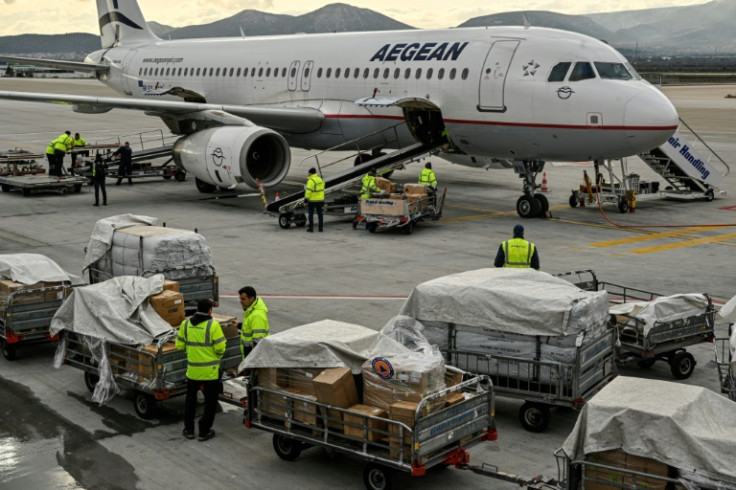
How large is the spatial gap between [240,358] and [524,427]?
368cm

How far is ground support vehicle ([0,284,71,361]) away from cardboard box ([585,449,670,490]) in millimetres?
8277

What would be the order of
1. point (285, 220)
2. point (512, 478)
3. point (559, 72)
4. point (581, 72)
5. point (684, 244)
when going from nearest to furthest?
point (512, 478)
point (684, 244)
point (581, 72)
point (559, 72)
point (285, 220)

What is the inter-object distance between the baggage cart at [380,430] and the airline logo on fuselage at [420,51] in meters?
16.8

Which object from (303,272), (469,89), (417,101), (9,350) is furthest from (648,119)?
(9,350)

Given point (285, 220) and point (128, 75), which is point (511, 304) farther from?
point (128, 75)

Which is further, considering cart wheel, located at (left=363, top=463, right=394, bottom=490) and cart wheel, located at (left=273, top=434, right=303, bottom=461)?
cart wheel, located at (left=273, top=434, right=303, bottom=461)

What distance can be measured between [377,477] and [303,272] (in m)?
9.89

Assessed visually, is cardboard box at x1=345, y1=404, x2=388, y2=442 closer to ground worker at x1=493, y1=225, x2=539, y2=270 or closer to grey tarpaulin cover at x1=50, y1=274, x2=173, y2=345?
grey tarpaulin cover at x1=50, y1=274, x2=173, y2=345

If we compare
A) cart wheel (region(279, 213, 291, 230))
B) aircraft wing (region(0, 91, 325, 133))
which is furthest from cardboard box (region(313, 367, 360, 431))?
aircraft wing (region(0, 91, 325, 133))

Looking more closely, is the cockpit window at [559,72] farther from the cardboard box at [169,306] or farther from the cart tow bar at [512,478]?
the cart tow bar at [512,478]

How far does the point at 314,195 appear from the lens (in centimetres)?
2306

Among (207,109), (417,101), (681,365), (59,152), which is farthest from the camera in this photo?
(59,152)

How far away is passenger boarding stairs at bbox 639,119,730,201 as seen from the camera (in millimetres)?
28641

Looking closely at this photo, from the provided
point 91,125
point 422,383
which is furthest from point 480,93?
point 91,125
